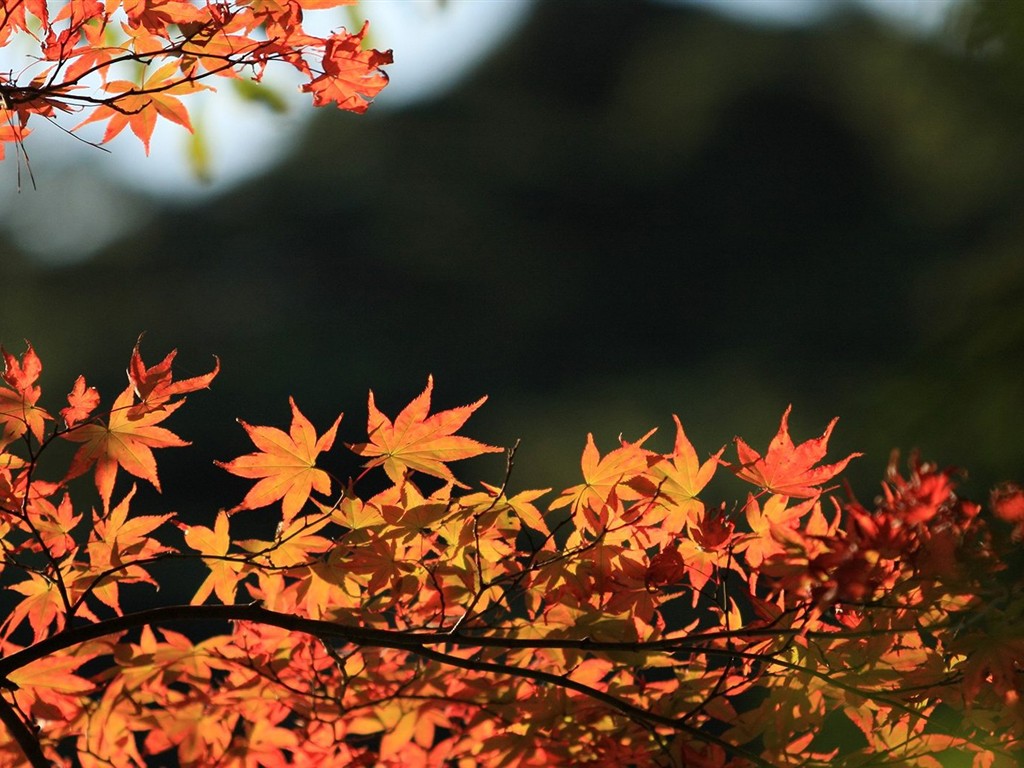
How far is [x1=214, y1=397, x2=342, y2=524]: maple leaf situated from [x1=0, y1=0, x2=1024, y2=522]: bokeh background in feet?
8.24

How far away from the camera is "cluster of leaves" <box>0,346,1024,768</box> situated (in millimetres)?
908

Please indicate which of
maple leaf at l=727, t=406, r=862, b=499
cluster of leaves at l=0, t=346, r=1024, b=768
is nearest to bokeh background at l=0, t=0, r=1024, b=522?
cluster of leaves at l=0, t=346, r=1024, b=768

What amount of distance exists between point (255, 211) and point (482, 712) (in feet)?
13.6

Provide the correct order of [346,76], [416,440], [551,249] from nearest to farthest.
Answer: [416,440]
[346,76]
[551,249]

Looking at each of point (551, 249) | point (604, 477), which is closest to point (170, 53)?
point (604, 477)

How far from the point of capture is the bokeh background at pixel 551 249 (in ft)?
13.2

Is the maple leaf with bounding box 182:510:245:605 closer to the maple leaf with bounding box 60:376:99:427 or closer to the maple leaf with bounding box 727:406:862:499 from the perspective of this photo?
the maple leaf with bounding box 60:376:99:427

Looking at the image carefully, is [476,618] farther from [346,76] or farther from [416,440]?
[346,76]

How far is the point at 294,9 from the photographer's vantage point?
40.1 inches

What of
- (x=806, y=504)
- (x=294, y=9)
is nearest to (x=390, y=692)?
(x=806, y=504)

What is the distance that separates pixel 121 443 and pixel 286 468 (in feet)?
0.59

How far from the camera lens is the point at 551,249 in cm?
457

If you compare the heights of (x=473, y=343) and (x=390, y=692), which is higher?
(x=473, y=343)

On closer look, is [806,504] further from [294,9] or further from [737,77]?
[737,77]
